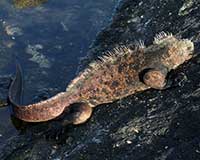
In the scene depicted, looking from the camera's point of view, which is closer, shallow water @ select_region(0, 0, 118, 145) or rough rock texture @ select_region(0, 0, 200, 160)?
rough rock texture @ select_region(0, 0, 200, 160)

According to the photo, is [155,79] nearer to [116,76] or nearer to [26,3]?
[116,76]

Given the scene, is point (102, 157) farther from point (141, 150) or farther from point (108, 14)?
point (108, 14)

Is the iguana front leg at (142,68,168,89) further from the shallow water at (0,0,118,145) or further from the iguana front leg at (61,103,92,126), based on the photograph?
the shallow water at (0,0,118,145)

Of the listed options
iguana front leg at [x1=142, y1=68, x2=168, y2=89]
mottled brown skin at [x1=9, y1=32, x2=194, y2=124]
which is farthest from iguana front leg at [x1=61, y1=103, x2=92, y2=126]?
iguana front leg at [x1=142, y1=68, x2=168, y2=89]

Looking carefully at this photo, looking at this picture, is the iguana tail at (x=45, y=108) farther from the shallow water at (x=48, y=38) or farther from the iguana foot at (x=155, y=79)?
the iguana foot at (x=155, y=79)

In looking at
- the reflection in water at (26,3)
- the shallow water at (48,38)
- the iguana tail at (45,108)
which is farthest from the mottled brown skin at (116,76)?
the reflection in water at (26,3)

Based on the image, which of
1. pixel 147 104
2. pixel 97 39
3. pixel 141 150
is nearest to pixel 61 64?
pixel 97 39
